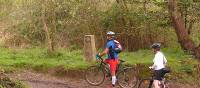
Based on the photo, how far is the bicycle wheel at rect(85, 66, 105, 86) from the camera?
1621cm

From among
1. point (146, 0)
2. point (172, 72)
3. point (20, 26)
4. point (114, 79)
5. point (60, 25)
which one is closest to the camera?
point (114, 79)

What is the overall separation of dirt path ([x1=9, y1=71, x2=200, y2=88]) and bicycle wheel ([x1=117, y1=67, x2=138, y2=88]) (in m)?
0.69

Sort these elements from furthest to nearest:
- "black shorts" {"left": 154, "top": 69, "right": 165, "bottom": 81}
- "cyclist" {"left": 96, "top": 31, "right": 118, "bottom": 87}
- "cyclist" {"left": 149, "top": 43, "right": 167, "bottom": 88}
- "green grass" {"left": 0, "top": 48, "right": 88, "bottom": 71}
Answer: "green grass" {"left": 0, "top": 48, "right": 88, "bottom": 71}, "cyclist" {"left": 96, "top": 31, "right": 118, "bottom": 87}, "black shorts" {"left": 154, "top": 69, "right": 165, "bottom": 81}, "cyclist" {"left": 149, "top": 43, "right": 167, "bottom": 88}

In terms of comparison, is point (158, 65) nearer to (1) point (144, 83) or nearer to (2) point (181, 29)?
(1) point (144, 83)

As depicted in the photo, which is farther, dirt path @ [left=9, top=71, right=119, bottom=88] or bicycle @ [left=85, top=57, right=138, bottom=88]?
dirt path @ [left=9, top=71, right=119, bottom=88]

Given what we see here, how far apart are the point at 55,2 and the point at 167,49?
5421 millimetres

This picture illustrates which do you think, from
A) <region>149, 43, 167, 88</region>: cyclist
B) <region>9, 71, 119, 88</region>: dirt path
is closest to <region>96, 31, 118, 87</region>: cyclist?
<region>9, 71, 119, 88</region>: dirt path

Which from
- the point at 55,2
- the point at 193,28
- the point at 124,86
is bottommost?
the point at 124,86

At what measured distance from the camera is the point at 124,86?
15.7 meters

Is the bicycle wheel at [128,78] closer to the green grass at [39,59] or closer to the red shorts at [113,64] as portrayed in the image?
the red shorts at [113,64]

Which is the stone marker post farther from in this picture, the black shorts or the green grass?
the black shorts

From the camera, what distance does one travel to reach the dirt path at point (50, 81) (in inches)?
638

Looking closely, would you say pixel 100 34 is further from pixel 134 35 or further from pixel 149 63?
pixel 149 63

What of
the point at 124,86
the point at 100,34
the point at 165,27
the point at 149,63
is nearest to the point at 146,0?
the point at 165,27
